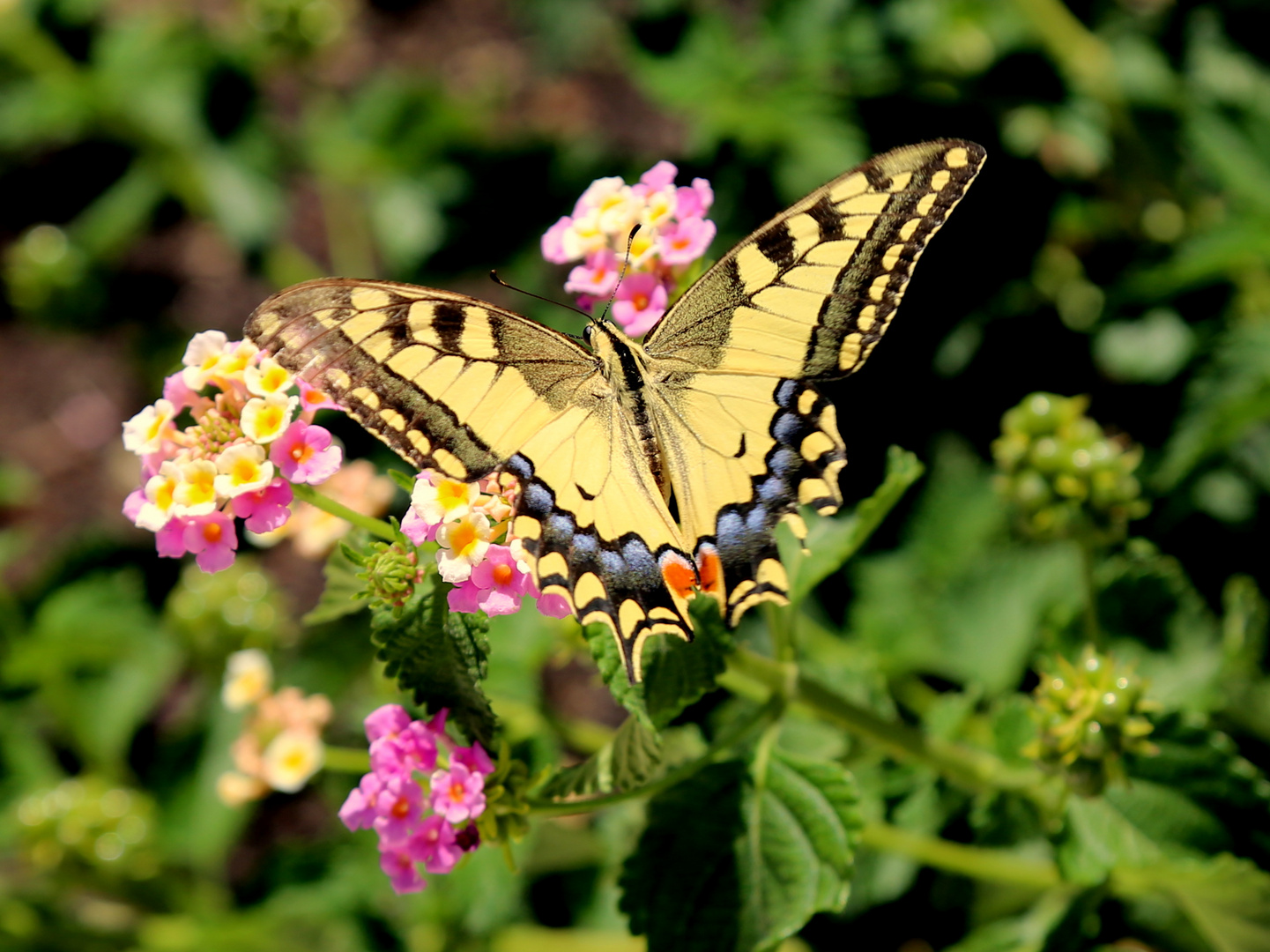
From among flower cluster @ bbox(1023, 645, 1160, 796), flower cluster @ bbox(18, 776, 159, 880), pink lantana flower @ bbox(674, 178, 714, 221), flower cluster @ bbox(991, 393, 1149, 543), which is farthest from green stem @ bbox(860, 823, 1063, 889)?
flower cluster @ bbox(18, 776, 159, 880)

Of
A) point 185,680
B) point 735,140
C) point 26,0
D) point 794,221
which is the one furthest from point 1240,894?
point 26,0

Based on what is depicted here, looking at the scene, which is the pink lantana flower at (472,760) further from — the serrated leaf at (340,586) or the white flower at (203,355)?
the white flower at (203,355)

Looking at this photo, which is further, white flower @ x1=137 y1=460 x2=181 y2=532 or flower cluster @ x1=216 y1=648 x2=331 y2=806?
flower cluster @ x1=216 y1=648 x2=331 y2=806

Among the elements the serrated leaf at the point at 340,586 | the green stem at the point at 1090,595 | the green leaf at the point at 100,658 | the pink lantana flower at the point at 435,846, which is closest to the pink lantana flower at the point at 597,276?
the serrated leaf at the point at 340,586

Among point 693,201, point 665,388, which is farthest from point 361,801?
point 693,201

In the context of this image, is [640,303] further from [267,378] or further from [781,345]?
[267,378]

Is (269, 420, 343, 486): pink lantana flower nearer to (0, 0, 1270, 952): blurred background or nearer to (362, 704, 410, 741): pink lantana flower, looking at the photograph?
(362, 704, 410, 741): pink lantana flower
